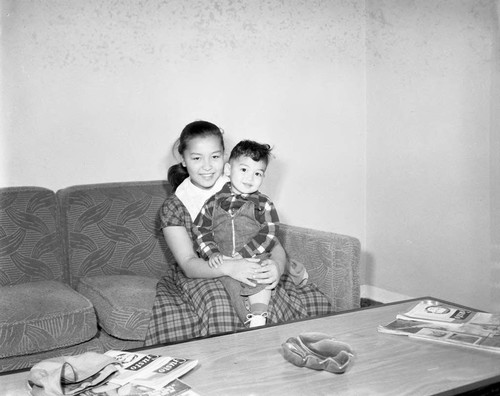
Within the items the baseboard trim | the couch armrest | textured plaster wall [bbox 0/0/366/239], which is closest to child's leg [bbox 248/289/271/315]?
the couch armrest

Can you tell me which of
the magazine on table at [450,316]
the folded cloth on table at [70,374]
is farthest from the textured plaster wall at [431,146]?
the folded cloth on table at [70,374]

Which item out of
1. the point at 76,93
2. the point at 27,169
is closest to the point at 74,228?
the point at 27,169

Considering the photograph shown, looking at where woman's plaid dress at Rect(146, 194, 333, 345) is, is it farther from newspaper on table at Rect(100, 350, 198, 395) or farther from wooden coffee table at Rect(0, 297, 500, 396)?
newspaper on table at Rect(100, 350, 198, 395)

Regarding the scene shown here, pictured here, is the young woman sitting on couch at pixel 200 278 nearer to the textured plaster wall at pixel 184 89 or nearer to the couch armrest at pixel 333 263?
the couch armrest at pixel 333 263

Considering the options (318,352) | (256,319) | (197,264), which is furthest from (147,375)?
(197,264)

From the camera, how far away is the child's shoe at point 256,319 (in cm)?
212

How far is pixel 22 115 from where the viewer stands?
9.14 ft

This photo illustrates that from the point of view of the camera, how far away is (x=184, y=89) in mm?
3172

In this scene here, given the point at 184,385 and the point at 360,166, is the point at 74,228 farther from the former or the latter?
the point at 360,166

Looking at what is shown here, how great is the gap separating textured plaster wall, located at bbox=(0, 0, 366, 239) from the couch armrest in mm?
916

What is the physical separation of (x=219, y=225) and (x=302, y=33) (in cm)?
161

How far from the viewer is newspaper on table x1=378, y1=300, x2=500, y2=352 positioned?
1699 mm

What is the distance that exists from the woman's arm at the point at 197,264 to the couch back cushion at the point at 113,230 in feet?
1.24

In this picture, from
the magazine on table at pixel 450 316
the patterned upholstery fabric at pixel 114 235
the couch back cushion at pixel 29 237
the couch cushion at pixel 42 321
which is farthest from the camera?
the patterned upholstery fabric at pixel 114 235
